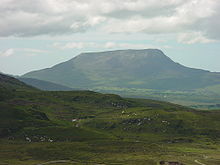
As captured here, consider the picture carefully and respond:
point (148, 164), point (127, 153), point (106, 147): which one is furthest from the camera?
point (106, 147)

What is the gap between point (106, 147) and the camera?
19662cm

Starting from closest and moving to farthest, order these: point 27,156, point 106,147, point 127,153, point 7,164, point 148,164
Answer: point 7,164 < point 148,164 < point 27,156 < point 127,153 < point 106,147

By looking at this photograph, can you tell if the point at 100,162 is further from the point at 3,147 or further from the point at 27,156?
the point at 3,147

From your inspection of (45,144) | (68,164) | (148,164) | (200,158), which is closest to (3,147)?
(45,144)

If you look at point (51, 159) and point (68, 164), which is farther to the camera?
point (51, 159)

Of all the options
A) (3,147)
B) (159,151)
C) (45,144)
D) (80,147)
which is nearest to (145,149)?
(159,151)

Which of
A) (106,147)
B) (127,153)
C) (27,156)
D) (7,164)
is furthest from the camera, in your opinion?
(106,147)

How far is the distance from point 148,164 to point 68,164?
3328 cm

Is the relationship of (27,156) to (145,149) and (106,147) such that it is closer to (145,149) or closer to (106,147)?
(106,147)

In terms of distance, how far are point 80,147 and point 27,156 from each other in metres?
32.4

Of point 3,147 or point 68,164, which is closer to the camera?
point 68,164

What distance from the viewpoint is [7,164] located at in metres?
145

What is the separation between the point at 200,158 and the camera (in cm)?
17625

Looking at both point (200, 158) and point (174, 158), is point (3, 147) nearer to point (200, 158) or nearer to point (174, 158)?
point (174, 158)
